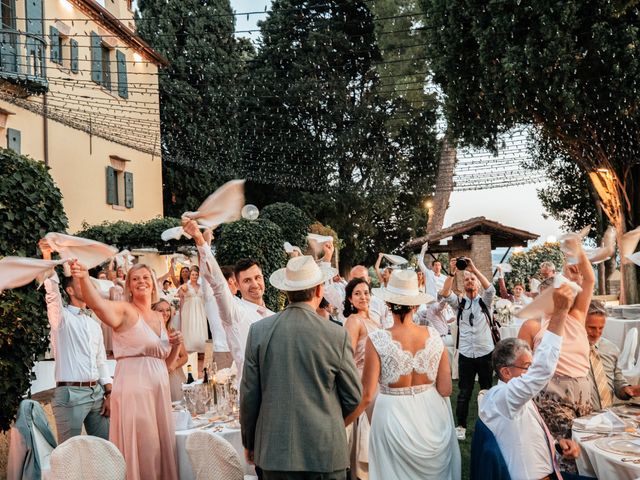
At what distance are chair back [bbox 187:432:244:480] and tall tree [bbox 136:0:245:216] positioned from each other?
22.5 metres

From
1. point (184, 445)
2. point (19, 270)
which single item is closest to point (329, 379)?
point (184, 445)

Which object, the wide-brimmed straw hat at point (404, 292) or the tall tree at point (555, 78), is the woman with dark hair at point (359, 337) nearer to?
the wide-brimmed straw hat at point (404, 292)

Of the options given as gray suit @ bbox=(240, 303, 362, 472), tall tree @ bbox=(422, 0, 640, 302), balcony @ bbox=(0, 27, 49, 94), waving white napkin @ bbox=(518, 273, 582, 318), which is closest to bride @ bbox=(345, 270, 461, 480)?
waving white napkin @ bbox=(518, 273, 582, 318)

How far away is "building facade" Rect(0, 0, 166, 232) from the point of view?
1466 cm

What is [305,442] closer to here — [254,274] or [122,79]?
[254,274]

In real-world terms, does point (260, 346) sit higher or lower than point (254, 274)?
lower

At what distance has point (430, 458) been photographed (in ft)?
12.8

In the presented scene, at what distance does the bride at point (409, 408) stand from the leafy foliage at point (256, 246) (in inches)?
386

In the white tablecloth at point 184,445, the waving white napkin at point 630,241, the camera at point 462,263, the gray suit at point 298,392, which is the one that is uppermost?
the waving white napkin at point 630,241

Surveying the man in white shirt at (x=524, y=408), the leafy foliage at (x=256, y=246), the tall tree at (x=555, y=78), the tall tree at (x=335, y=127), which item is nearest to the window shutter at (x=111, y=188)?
the leafy foliage at (x=256, y=246)

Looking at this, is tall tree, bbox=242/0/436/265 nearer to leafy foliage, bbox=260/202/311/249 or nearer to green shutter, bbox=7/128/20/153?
leafy foliage, bbox=260/202/311/249

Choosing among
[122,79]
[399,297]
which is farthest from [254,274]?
[122,79]

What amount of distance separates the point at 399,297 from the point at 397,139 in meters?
24.5

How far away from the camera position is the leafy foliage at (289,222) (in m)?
18.6
